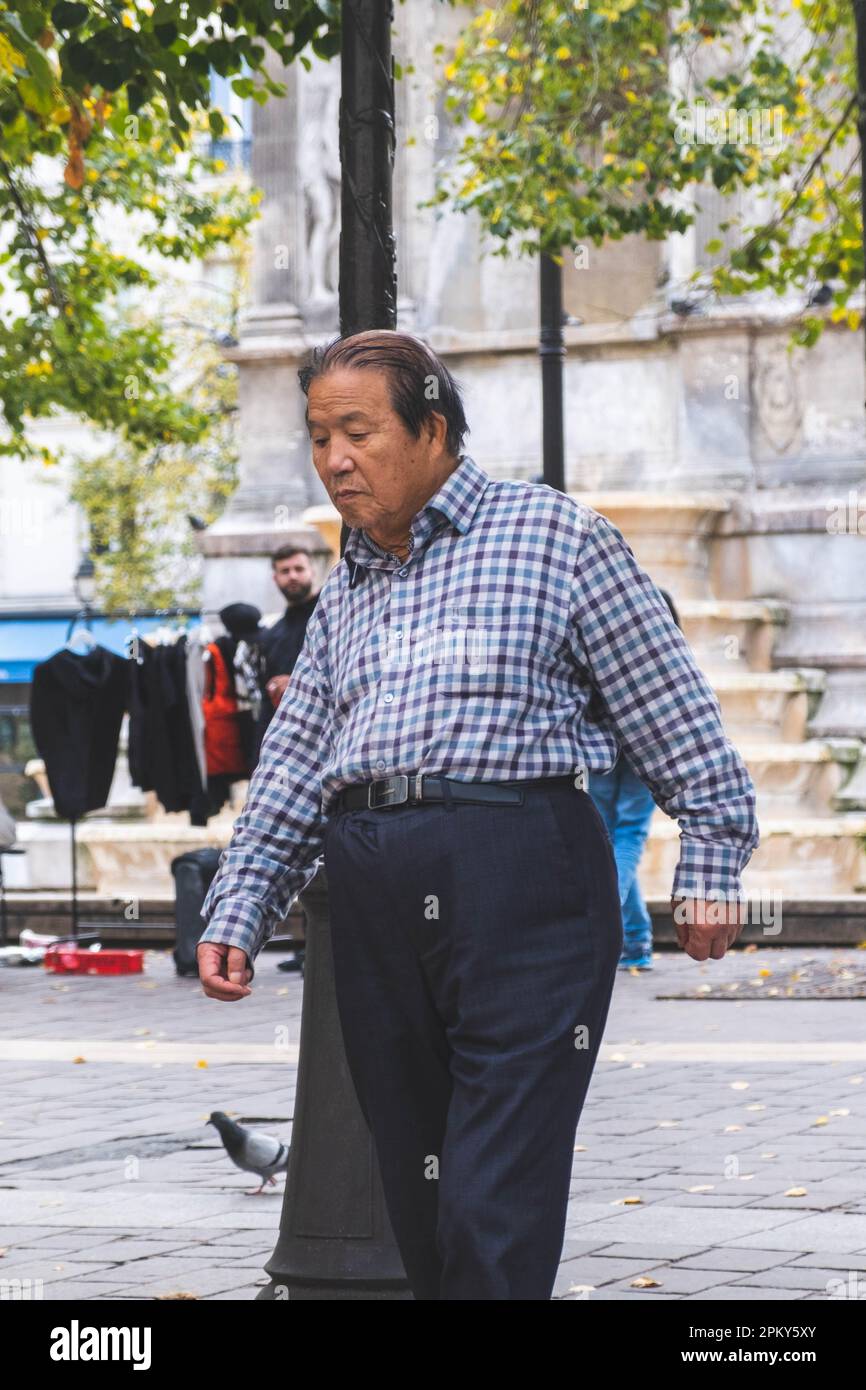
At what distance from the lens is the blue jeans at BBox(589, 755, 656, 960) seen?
38.2 ft

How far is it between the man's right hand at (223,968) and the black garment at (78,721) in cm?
959

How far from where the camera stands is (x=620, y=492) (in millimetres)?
17172

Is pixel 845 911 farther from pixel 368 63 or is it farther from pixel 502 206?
pixel 368 63

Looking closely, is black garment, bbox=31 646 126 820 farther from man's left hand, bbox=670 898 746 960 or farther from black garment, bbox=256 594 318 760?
man's left hand, bbox=670 898 746 960

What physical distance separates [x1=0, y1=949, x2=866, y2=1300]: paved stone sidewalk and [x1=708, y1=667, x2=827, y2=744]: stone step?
165 inches

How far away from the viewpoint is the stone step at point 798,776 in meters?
14.8

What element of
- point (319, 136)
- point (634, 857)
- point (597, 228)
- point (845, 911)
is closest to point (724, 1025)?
point (634, 857)

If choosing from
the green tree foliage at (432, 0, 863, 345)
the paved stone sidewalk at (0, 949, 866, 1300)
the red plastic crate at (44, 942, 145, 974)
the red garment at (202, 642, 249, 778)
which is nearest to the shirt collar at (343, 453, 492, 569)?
the paved stone sidewalk at (0, 949, 866, 1300)

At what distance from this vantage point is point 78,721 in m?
13.4

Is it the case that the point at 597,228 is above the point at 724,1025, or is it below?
above

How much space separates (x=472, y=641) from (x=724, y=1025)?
6.32 meters

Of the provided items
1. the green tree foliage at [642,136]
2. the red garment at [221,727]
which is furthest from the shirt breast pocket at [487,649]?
the red garment at [221,727]

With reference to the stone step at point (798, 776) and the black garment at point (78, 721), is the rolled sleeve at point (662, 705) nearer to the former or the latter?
the black garment at point (78, 721)

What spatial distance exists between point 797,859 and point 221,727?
3.58 m
